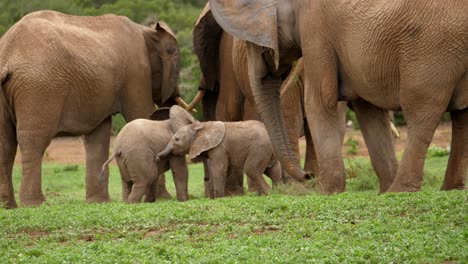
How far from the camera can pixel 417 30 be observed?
9.95m

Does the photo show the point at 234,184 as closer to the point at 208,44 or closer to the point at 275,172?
the point at 275,172

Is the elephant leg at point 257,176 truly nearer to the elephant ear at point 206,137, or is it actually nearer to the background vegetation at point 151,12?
the elephant ear at point 206,137

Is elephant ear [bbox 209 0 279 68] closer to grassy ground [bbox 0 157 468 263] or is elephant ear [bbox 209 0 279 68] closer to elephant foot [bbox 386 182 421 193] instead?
grassy ground [bbox 0 157 468 263]

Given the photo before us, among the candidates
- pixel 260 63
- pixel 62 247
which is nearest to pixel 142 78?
pixel 260 63

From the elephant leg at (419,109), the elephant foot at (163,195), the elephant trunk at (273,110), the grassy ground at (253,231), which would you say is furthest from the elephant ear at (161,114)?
the elephant leg at (419,109)

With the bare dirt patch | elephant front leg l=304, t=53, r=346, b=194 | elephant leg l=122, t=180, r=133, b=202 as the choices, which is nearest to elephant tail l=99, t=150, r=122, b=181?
elephant leg l=122, t=180, r=133, b=202

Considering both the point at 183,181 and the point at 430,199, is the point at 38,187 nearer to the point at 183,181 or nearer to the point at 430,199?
the point at 183,181

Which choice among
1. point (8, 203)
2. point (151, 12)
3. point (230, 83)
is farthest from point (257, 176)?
point (151, 12)

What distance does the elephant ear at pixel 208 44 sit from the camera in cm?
1498

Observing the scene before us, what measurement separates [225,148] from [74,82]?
2.18 m

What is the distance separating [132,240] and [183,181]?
3.99m

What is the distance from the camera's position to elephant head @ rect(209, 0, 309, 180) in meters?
11.5

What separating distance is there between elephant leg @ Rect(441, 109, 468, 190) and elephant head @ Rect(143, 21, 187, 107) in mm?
5513

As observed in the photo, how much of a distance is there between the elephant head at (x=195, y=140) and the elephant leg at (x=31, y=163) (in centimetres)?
148
